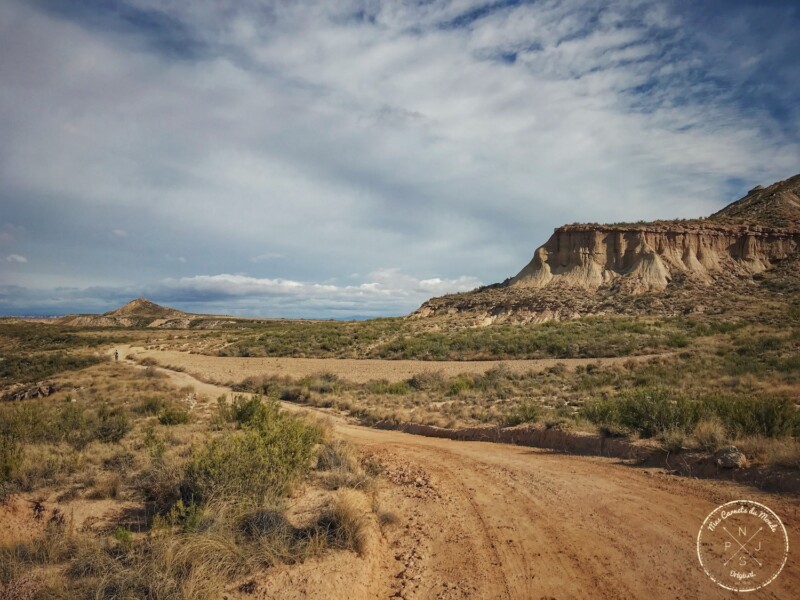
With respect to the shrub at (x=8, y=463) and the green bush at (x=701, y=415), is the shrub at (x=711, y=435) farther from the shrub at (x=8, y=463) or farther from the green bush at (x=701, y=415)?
the shrub at (x=8, y=463)

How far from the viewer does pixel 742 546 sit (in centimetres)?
516

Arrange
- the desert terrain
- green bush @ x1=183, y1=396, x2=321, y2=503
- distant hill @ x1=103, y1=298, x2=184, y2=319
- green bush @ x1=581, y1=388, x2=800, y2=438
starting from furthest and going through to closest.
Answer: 1. distant hill @ x1=103, y1=298, x2=184, y2=319
2. green bush @ x1=581, y1=388, x2=800, y2=438
3. green bush @ x1=183, y1=396, x2=321, y2=503
4. the desert terrain

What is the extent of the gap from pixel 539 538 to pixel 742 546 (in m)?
2.26

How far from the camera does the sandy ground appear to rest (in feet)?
89.0

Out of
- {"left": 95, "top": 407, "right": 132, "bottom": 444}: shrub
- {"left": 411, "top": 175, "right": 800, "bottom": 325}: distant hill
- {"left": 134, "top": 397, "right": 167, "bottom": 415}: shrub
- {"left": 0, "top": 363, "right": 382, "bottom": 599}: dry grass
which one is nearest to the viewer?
{"left": 0, "top": 363, "right": 382, "bottom": 599}: dry grass

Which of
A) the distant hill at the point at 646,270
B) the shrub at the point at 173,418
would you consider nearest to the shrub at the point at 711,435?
the shrub at the point at 173,418

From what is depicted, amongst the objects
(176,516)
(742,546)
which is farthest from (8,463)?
(742,546)

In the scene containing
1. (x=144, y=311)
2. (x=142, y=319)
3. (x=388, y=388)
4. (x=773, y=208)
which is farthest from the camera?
(x=144, y=311)

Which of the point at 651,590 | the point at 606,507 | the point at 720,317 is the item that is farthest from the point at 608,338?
the point at 651,590

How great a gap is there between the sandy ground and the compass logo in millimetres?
18878

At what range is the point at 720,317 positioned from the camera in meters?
40.3

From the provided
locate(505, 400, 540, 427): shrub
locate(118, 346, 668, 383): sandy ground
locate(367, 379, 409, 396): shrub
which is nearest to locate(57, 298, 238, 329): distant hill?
locate(118, 346, 668, 383): sandy ground

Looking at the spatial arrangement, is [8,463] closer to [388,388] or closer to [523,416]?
[523,416]

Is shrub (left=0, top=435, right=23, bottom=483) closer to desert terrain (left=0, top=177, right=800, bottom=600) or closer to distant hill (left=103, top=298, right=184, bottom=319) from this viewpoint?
desert terrain (left=0, top=177, right=800, bottom=600)
